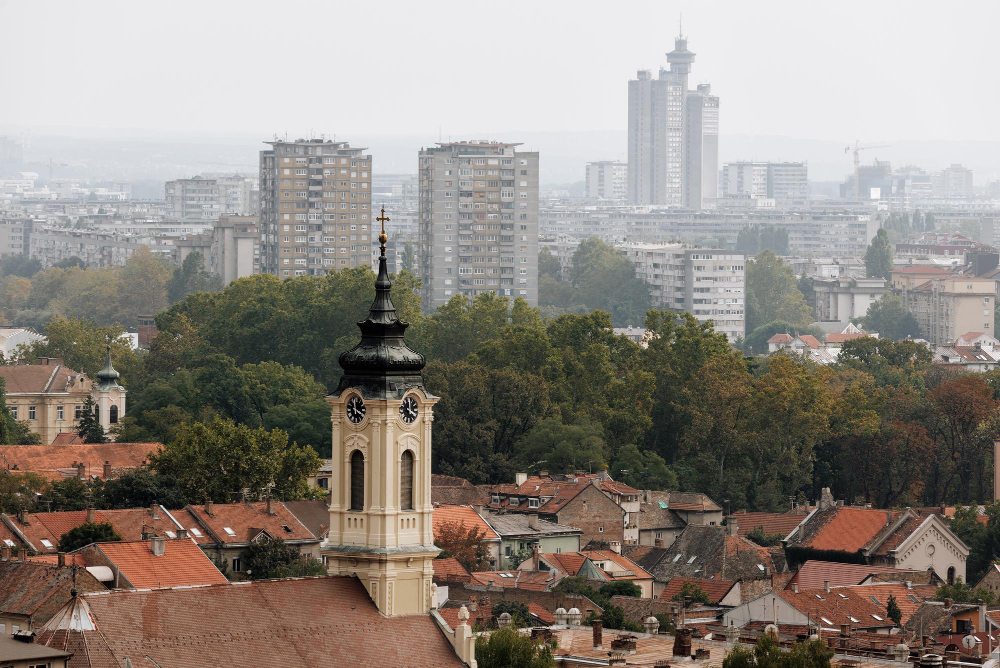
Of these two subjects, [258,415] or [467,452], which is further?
[258,415]

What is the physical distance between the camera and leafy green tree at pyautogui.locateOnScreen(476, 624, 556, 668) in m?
44.4

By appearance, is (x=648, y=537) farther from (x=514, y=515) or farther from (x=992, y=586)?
(x=992, y=586)

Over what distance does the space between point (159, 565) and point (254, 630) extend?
21.9m

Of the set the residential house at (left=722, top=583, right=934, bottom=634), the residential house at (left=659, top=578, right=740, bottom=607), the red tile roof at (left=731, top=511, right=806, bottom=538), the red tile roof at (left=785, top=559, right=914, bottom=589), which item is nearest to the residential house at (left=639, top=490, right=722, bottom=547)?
the red tile roof at (left=731, top=511, right=806, bottom=538)

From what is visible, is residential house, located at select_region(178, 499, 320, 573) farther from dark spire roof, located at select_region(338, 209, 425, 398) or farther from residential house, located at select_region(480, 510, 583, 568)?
dark spire roof, located at select_region(338, 209, 425, 398)

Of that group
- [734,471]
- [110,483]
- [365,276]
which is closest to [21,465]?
[110,483]

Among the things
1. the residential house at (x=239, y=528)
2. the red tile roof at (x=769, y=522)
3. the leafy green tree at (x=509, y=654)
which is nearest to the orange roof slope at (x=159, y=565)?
the residential house at (x=239, y=528)

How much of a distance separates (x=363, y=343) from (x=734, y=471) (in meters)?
53.3

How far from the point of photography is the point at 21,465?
86312 mm

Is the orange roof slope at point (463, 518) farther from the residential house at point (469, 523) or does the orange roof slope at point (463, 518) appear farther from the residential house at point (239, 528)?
the residential house at point (239, 528)

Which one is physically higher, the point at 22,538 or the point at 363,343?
the point at 363,343

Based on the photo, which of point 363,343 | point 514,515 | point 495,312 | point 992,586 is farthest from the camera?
point 495,312

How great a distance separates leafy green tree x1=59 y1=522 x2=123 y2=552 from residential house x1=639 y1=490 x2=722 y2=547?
73.5 feet

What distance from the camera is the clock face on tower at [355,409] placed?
41875 millimetres
